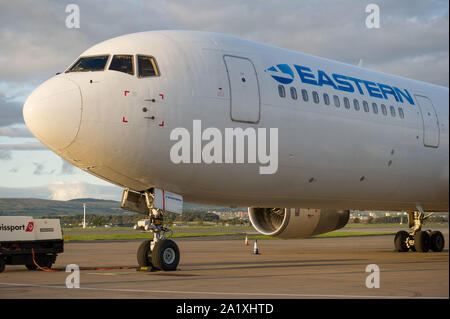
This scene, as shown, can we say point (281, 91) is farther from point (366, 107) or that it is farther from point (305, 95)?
point (366, 107)

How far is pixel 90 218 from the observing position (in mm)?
87375

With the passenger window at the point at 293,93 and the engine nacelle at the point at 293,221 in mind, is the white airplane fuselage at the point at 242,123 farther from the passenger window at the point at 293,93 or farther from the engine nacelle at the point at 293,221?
the engine nacelle at the point at 293,221

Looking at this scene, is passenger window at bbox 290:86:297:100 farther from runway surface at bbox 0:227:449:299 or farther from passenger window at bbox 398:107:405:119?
runway surface at bbox 0:227:449:299

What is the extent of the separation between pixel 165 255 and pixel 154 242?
49 cm

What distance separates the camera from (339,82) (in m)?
16.1

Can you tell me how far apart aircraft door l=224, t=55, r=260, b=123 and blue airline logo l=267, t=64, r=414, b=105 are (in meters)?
0.74

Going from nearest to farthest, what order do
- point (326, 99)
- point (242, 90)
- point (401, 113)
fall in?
point (242, 90), point (326, 99), point (401, 113)

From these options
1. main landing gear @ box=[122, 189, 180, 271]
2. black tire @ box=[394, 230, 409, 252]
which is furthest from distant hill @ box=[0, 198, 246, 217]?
black tire @ box=[394, 230, 409, 252]

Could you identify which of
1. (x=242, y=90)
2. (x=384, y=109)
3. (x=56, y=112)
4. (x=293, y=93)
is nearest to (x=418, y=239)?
(x=384, y=109)

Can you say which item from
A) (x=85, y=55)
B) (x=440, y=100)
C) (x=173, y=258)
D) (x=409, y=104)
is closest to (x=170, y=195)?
(x=173, y=258)

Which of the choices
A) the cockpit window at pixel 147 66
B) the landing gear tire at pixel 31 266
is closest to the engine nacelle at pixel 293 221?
the landing gear tire at pixel 31 266

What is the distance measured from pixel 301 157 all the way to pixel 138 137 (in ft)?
13.5

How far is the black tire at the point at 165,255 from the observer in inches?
523

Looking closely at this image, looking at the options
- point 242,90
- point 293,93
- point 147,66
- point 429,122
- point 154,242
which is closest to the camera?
point 147,66
